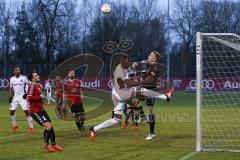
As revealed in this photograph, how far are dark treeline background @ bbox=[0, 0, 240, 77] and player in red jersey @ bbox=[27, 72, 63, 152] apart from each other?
54.8 meters

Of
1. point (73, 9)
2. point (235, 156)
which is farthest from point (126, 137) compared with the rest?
point (73, 9)

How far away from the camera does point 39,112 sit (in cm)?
1246

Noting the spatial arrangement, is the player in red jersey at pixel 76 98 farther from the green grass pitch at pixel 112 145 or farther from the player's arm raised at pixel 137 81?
the player's arm raised at pixel 137 81

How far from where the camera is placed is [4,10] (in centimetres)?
7888

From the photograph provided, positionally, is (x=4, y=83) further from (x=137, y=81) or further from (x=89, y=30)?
(x=137, y=81)

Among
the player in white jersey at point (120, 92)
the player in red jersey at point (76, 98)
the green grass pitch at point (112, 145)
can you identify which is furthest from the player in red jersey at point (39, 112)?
the player in red jersey at point (76, 98)

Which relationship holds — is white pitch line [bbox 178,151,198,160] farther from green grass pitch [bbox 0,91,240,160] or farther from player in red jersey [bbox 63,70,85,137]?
player in red jersey [bbox 63,70,85,137]

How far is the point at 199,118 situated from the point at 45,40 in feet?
206

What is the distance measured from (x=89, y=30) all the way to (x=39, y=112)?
64.4 metres

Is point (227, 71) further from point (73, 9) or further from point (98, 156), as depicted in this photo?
point (73, 9)

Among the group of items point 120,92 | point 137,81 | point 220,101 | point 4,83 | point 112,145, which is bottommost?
point 112,145

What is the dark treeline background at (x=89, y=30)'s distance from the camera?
71812 mm

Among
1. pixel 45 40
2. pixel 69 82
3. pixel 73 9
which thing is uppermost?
pixel 73 9

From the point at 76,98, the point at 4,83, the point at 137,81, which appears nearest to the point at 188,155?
the point at 137,81
